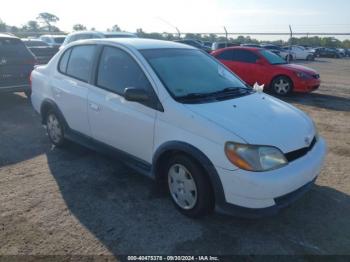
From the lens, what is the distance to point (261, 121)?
359 cm

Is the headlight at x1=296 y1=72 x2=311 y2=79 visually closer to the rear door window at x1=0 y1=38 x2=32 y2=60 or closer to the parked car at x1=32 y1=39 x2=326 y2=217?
the parked car at x1=32 y1=39 x2=326 y2=217

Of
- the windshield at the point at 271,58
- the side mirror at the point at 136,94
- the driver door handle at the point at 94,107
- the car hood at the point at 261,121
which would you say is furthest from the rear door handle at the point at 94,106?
the windshield at the point at 271,58

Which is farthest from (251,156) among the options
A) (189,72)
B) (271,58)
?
(271,58)

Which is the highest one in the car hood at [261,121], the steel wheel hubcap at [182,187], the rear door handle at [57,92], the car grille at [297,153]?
the car hood at [261,121]

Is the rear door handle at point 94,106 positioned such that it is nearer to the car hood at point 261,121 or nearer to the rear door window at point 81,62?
the rear door window at point 81,62

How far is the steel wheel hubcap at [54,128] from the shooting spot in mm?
5621

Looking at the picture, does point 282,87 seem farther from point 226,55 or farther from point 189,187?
point 189,187

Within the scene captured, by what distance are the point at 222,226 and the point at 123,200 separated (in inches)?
47.5

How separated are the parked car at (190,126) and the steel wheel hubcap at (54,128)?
47 centimetres

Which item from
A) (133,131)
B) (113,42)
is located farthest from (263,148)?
(113,42)

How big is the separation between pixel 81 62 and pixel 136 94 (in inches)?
63.2

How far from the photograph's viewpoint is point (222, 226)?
364cm

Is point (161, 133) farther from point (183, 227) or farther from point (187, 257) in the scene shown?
point (187, 257)

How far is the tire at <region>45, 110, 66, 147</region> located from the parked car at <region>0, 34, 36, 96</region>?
3.55 metres
